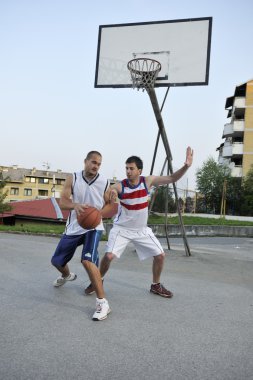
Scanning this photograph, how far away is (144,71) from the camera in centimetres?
859

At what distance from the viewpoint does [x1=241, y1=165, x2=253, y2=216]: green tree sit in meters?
30.2

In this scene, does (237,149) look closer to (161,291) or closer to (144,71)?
(144,71)

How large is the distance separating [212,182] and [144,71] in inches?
1042

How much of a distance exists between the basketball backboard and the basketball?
5.11 m

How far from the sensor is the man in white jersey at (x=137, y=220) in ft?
16.8

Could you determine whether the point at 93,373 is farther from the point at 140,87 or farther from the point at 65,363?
the point at 140,87

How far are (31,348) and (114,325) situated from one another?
0.99 meters

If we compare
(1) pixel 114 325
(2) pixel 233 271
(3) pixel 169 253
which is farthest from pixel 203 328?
(3) pixel 169 253

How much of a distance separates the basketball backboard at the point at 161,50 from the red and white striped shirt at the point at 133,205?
434cm

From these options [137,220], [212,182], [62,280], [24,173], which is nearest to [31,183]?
[24,173]

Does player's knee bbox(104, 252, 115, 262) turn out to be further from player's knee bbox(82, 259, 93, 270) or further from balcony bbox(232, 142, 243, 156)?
balcony bbox(232, 142, 243, 156)

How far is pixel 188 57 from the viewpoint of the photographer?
9.01 metres

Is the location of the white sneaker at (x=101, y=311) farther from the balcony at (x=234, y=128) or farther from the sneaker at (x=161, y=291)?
the balcony at (x=234, y=128)

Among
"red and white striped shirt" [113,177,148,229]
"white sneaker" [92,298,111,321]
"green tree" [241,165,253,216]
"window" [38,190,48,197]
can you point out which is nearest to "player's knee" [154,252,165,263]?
"red and white striped shirt" [113,177,148,229]
